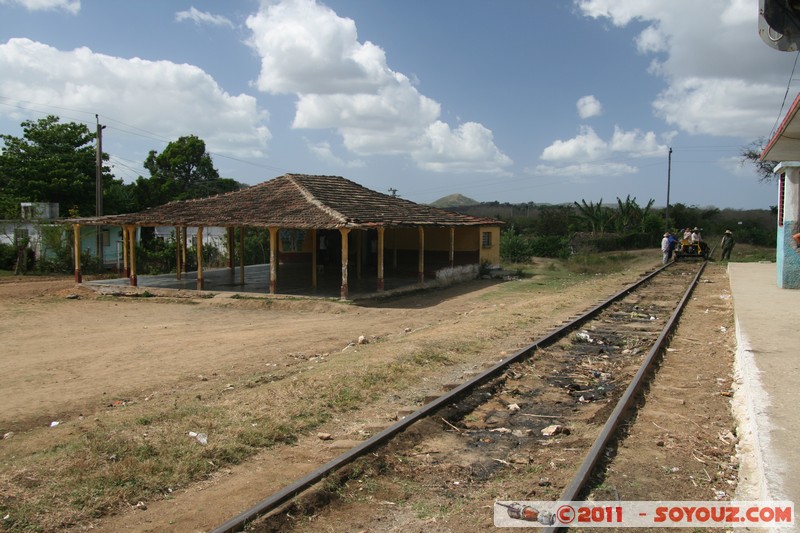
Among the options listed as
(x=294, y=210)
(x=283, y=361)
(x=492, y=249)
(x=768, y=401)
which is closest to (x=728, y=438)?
(x=768, y=401)

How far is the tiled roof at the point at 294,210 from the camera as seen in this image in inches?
778

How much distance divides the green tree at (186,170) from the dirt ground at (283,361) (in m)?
29.9

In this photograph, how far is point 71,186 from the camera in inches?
1452

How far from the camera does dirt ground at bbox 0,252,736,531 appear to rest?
16.9 ft

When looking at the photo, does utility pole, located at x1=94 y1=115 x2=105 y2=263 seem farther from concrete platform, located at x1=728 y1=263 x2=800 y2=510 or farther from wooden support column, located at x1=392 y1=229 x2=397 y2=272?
concrete platform, located at x1=728 y1=263 x2=800 y2=510

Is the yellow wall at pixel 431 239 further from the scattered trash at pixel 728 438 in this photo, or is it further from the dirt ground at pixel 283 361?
the scattered trash at pixel 728 438

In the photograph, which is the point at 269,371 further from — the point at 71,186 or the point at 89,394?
the point at 71,186

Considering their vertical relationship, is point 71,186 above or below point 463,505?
above

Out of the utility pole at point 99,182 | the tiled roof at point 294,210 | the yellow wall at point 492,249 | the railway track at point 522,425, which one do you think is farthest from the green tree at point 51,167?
the railway track at point 522,425

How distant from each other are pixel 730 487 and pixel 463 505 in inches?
84.0

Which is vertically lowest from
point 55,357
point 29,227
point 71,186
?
point 55,357

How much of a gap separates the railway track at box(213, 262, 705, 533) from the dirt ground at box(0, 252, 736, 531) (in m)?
0.35

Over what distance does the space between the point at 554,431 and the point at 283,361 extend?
216 inches

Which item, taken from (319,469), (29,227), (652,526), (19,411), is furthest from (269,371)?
(29,227)
